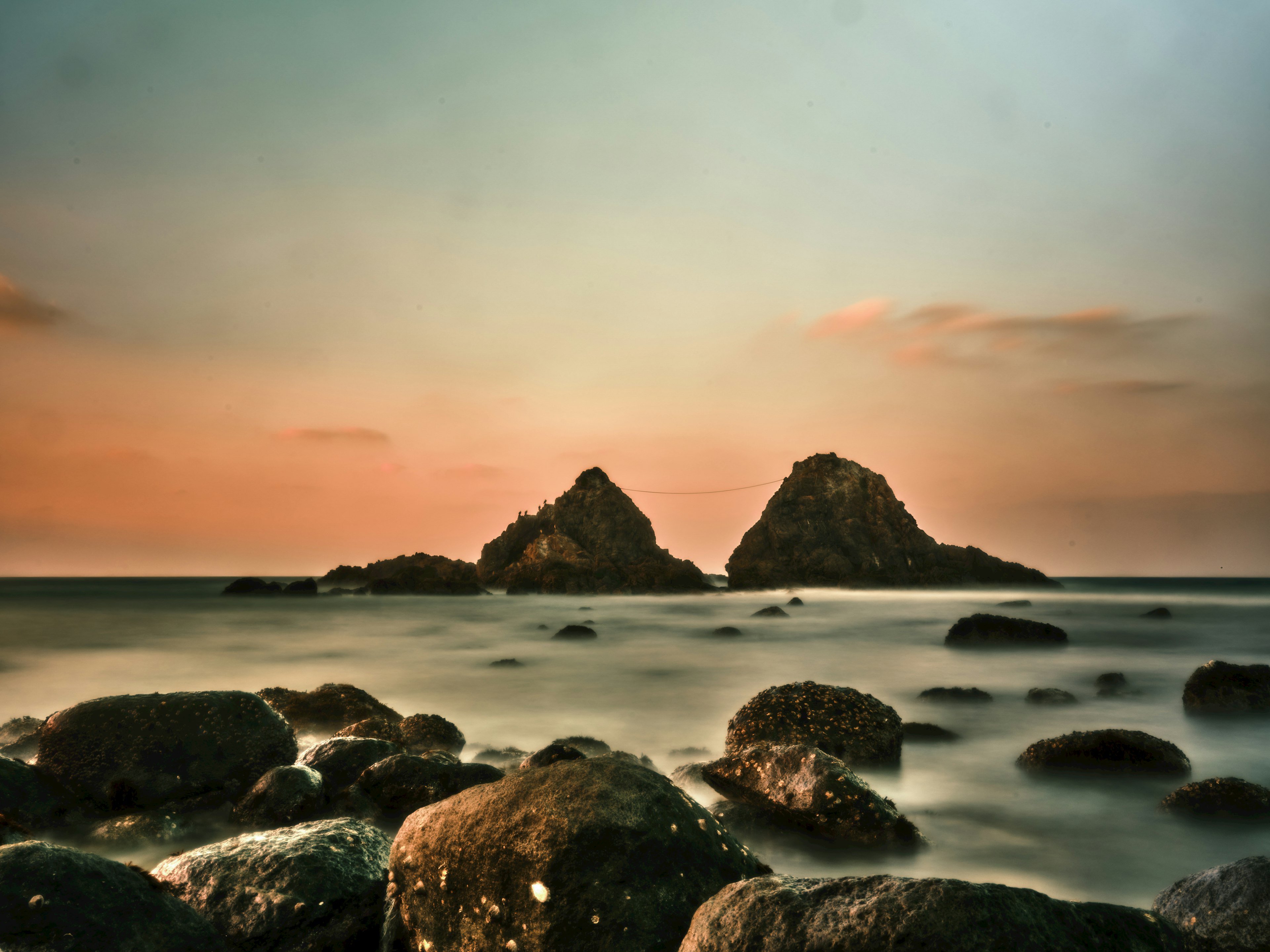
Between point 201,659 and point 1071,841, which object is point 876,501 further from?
point 1071,841

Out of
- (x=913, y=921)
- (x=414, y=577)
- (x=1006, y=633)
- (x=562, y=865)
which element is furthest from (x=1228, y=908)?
(x=414, y=577)

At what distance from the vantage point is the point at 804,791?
5.25m

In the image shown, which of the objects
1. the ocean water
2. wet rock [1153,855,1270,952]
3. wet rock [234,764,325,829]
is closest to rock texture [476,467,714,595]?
the ocean water

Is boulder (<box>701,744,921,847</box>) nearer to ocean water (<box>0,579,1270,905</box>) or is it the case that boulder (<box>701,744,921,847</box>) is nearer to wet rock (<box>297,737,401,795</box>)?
ocean water (<box>0,579,1270,905</box>)

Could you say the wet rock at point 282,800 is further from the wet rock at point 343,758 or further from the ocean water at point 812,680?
the ocean water at point 812,680

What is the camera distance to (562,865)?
9.76ft

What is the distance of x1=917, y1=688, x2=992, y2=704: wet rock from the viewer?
1174cm

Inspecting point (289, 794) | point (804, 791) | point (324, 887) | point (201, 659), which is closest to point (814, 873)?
point (804, 791)

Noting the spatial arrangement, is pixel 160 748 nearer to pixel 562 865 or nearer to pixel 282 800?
pixel 282 800

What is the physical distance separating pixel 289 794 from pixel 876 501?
62.3 meters

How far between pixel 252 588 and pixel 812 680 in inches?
1774

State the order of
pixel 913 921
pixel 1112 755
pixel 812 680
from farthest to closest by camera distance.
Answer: pixel 812 680, pixel 1112 755, pixel 913 921

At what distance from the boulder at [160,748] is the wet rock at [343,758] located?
438 millimetres

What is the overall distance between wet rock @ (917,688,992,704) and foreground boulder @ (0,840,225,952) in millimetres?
10963
